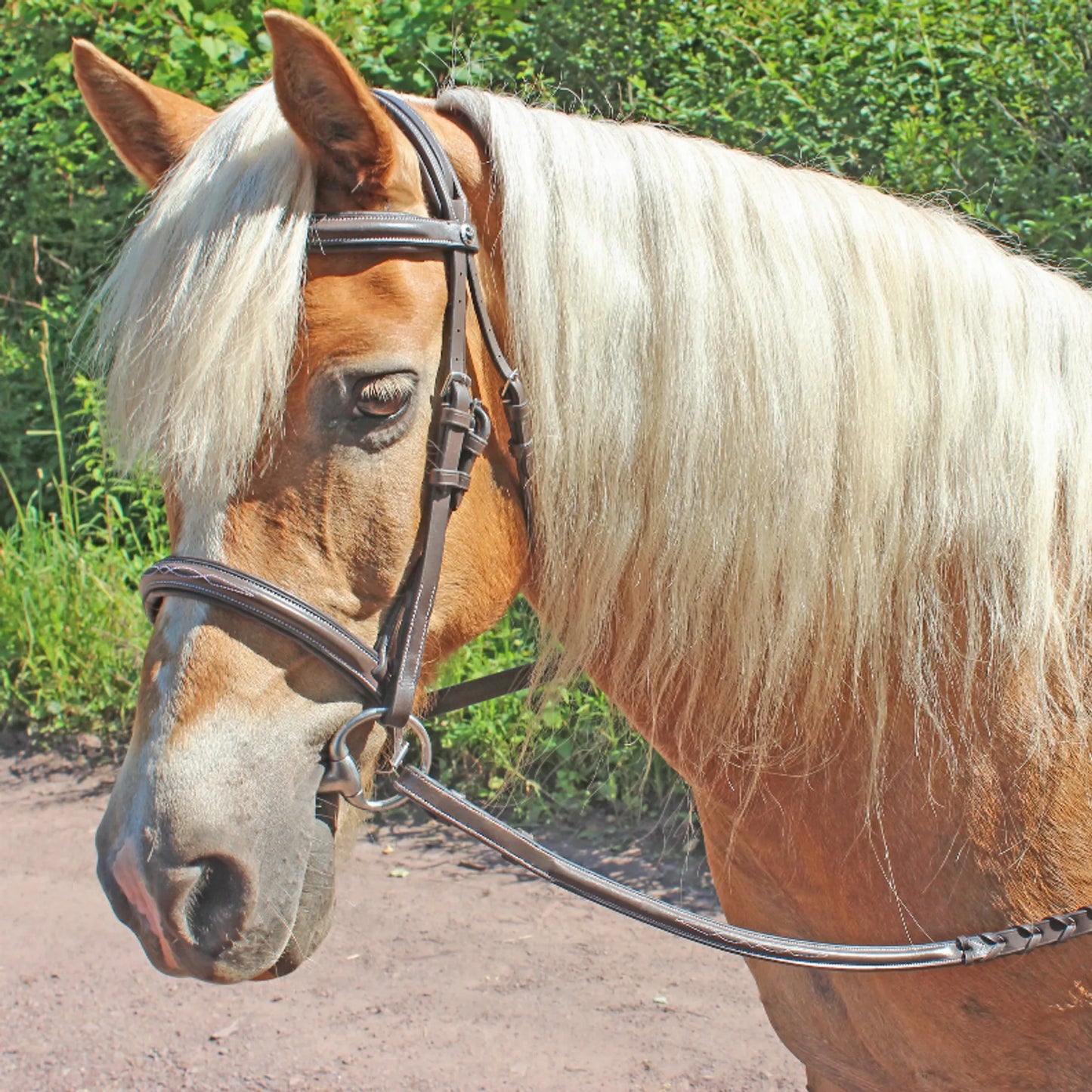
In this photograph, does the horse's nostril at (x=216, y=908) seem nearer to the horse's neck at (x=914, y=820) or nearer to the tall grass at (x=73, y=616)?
the horse's neck at (x=914, y=820)

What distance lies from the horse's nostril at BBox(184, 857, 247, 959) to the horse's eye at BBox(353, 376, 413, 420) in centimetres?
54

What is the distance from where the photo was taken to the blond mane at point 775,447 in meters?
1.41

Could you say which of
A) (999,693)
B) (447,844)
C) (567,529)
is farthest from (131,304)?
(447,844)

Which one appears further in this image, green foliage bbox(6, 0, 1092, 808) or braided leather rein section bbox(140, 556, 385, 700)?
green foliage bbox(6, 0, 1092, 808)

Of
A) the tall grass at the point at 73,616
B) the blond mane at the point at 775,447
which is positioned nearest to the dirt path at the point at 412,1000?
the tall grass at the point at 73,616

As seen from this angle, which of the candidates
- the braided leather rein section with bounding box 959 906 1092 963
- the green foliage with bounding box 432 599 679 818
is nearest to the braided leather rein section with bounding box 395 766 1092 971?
the braided leather rein section with bounding box 959 906 1092 963

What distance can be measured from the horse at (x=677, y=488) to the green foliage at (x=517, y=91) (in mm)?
1942

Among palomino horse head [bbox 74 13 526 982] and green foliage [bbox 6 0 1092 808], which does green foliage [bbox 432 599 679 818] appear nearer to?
green foliage [bbox 6 0 1092 808]

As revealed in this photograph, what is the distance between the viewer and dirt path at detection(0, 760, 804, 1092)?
3.02m

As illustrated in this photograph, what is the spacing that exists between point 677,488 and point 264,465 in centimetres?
51

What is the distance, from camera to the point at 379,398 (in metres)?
1.30

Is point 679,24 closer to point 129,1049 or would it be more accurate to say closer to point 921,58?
point 921,58

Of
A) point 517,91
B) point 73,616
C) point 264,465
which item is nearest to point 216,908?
point 264,465

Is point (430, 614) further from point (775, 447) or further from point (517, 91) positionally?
point (517, 91)
